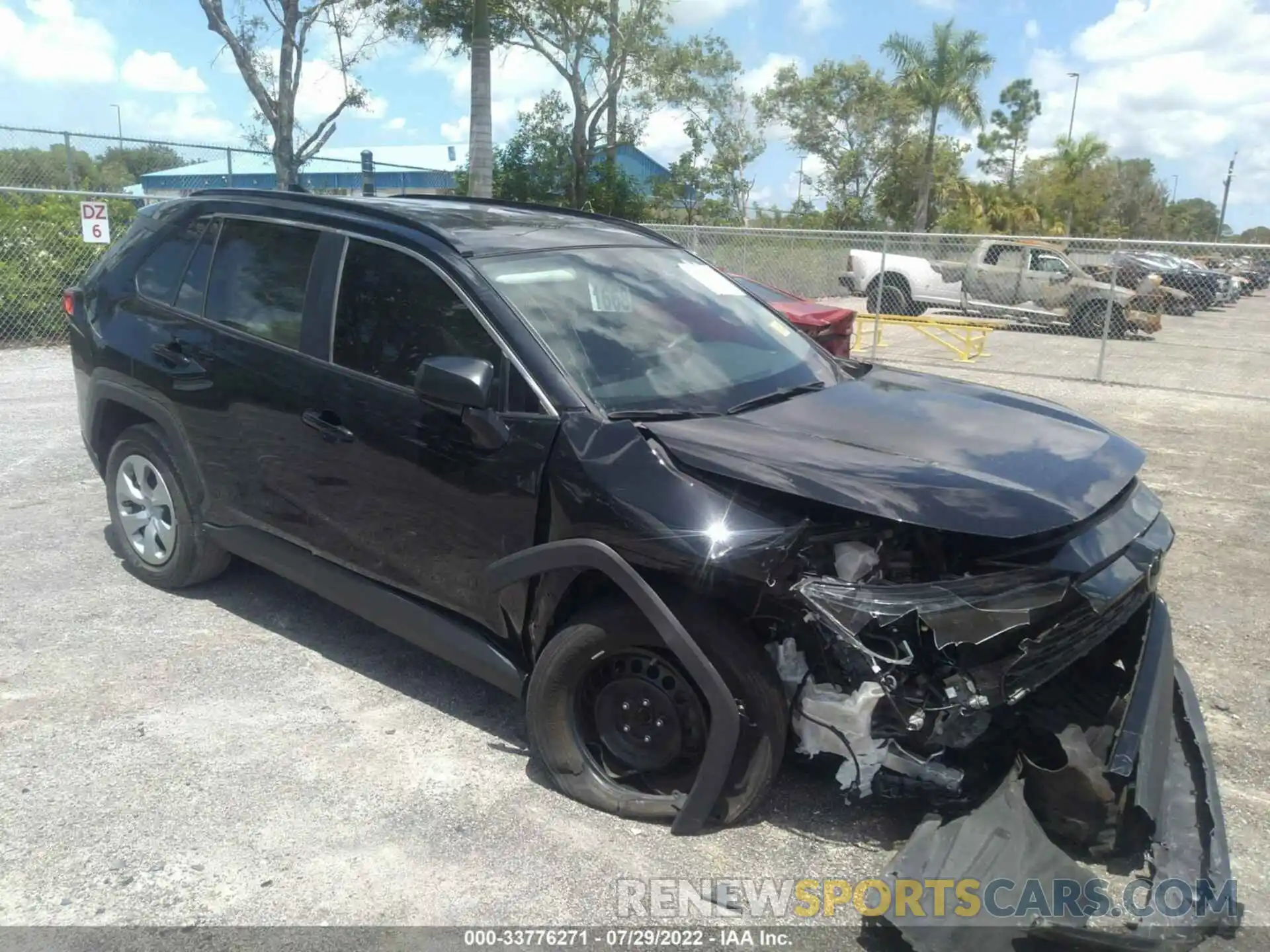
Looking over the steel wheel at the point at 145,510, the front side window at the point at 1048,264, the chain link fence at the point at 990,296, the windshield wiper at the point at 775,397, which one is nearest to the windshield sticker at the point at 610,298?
the windshield wiper at the point at 775,397

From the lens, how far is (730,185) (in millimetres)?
39781

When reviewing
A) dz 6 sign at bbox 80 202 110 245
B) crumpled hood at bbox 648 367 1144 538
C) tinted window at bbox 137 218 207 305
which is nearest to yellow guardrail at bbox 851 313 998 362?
dz 6 sign at bbox 80 202 110 245

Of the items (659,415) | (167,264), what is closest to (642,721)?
(659,415)

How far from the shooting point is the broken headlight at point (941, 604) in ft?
8.80

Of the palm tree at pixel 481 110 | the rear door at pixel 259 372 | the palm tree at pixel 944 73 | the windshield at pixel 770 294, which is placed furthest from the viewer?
the palm tree at pixel 944 73

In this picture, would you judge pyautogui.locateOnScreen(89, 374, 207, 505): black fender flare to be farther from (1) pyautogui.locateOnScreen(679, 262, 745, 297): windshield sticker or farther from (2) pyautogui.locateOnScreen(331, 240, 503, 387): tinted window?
(1) pyautogui.locateOnScreen(679, 262, 745, 297): windshield sticker

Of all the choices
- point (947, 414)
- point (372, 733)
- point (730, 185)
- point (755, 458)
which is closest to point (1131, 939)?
point (755, 458)

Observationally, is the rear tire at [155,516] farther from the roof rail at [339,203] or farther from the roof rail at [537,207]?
the roof rail at [537,207]

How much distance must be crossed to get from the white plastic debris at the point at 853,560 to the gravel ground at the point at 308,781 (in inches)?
35.9

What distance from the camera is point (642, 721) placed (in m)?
3.19

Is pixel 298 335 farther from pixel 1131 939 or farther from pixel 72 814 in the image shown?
pixel 1131 939

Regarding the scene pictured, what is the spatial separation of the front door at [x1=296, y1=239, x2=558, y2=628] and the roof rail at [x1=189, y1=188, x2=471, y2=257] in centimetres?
12

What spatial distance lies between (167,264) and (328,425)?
1588mm

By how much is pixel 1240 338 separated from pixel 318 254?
2044 centimetres
